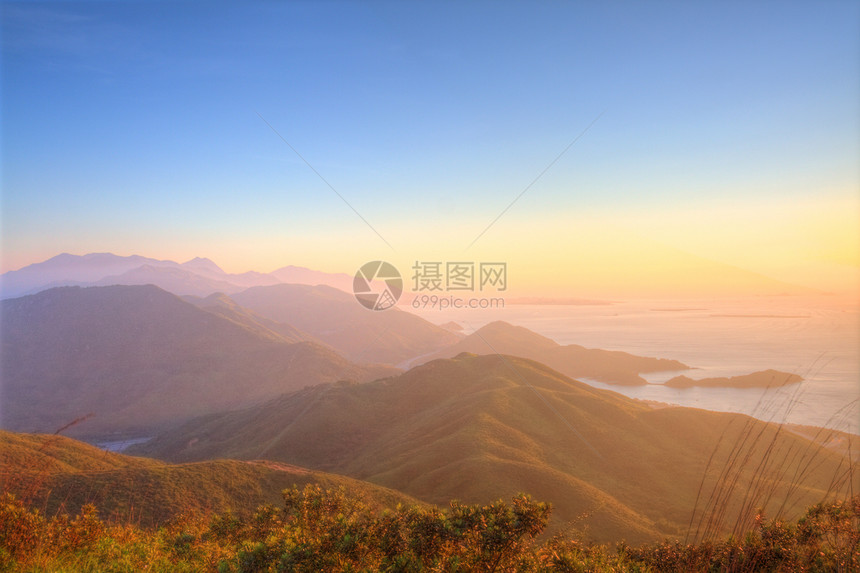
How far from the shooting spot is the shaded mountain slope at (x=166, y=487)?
20.4m

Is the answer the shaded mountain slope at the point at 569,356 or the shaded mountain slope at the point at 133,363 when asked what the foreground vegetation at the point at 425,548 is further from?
the shaded mountain slope at the point at 569,356

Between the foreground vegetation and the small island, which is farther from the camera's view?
the small island

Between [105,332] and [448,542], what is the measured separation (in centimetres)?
13043

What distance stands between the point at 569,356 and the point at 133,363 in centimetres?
10369

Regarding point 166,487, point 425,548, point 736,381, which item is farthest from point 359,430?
point 736,381

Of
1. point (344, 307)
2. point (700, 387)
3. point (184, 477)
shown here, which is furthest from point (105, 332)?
point (700, 387)

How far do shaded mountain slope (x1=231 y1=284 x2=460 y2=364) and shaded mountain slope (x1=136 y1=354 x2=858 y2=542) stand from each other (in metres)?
78.3

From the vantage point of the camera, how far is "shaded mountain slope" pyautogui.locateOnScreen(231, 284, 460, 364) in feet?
472

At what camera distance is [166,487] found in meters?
23.7

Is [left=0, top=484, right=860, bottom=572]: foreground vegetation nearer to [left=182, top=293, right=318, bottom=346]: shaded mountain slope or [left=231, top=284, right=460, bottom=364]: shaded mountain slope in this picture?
[left=182, top=293, right=318, bottom=346]: shaded mountain slope

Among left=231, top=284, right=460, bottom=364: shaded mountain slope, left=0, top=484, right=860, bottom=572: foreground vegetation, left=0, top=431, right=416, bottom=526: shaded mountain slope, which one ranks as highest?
left=0, top=484, right=860, bottom=572: foreground vegetation

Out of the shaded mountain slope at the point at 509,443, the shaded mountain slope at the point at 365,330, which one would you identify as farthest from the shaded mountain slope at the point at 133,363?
the shaded mountain slope at the point at 365,330

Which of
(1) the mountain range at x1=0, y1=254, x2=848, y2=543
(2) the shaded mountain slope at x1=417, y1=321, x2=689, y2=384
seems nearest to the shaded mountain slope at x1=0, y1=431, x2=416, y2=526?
(1) the mountain range at x1=0, y1=254, x2=848, y2=543

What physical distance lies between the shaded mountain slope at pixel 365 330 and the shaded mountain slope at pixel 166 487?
105032 mm
